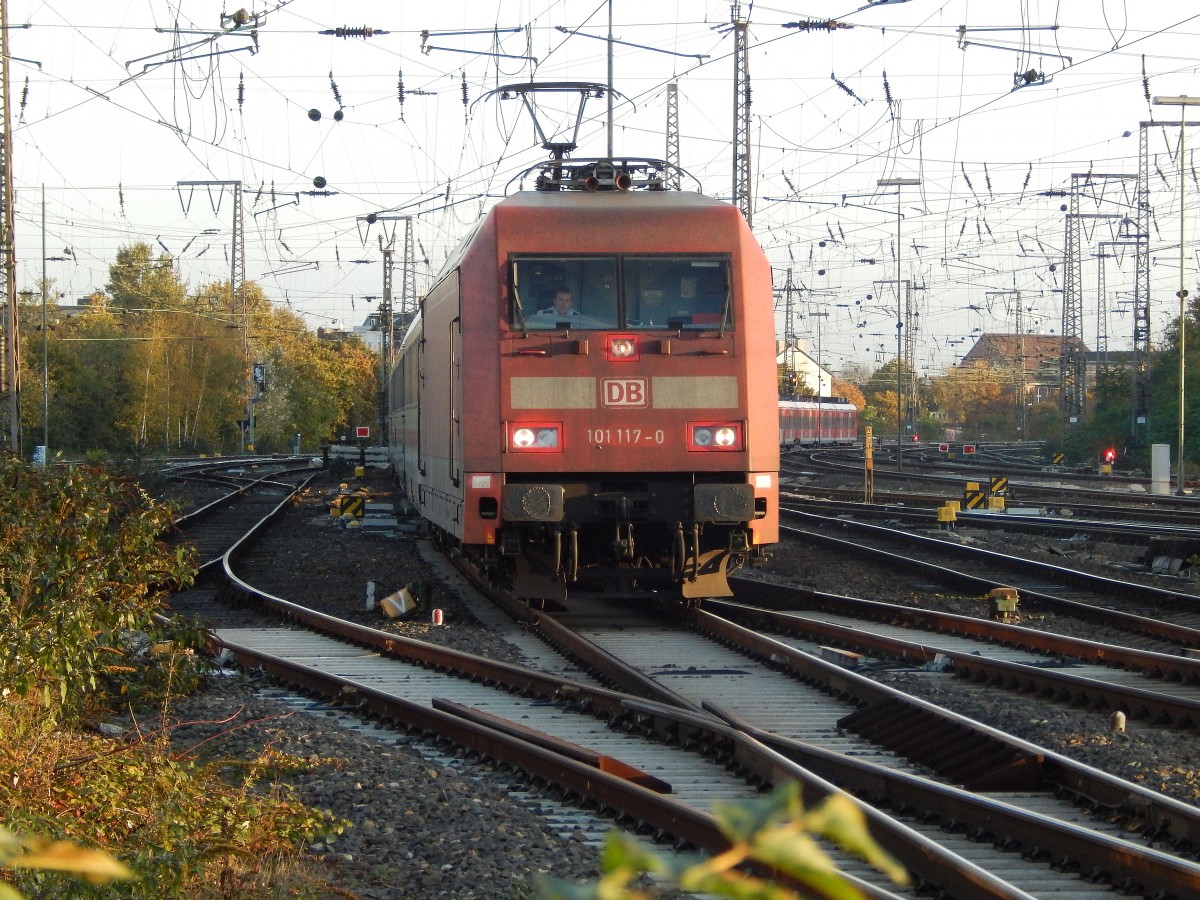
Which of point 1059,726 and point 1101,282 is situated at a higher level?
point 1101,282

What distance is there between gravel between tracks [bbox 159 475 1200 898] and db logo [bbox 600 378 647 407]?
7.53 ft

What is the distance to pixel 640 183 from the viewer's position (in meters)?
Answer: 13.4

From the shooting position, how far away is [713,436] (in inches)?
454

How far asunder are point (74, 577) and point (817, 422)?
195ft

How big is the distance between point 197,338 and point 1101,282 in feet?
142

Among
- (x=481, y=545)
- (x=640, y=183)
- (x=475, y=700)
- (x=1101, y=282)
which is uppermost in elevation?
(x=1101, y=282)

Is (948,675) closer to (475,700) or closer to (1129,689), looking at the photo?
(1129,689)

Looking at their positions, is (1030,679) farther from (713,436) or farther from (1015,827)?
(1015,827)

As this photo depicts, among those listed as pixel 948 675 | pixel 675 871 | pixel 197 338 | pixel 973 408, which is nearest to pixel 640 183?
pixel 948 675

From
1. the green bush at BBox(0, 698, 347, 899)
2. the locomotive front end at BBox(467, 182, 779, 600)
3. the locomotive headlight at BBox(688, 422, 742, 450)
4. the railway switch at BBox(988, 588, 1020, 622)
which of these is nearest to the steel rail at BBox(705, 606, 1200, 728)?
the locomotive front end at BBox(467, 182, 779, 600)

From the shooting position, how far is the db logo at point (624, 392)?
37.6ft

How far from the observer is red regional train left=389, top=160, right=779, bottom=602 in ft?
37.3

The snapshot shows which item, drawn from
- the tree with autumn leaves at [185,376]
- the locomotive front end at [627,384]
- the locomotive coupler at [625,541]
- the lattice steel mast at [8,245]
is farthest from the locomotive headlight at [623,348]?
the tree with autumn leaves at [185,376]

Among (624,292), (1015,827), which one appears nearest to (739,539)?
(624,292)
